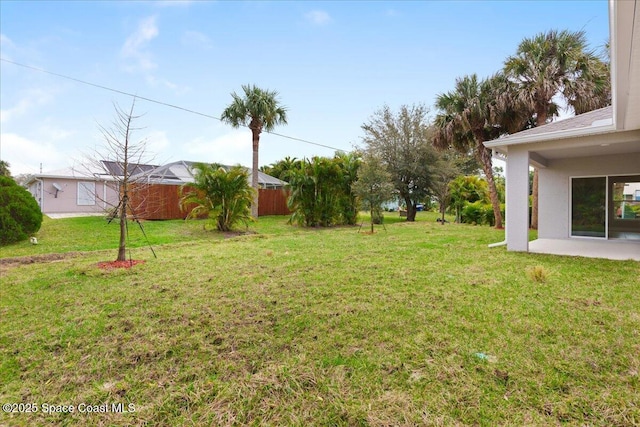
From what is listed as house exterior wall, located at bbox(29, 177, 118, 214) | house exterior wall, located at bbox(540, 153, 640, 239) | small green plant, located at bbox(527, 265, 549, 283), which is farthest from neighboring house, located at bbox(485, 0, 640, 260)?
house exterior wall, located at bbox(29, 177, 118, 214)

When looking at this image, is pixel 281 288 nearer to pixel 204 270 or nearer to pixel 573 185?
pixel 204 270

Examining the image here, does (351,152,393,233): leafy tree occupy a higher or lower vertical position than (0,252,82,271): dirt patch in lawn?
higher

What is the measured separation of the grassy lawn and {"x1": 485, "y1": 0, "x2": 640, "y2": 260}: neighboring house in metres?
2.39

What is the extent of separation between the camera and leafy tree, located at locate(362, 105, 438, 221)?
18250 millimetres

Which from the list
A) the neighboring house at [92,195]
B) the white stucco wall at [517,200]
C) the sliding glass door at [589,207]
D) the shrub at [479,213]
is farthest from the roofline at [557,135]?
the neighboring house at [92,195]

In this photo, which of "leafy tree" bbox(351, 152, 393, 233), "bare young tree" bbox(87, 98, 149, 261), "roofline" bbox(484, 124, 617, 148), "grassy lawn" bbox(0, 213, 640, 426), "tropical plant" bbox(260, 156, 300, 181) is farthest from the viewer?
"tropical plant" bbox(260, 156, 300, 181)

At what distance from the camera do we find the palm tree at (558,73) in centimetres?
1130

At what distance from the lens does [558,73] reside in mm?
11914

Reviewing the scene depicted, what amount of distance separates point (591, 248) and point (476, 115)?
6724 mm

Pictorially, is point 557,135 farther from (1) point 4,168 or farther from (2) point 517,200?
(1) point 4,168

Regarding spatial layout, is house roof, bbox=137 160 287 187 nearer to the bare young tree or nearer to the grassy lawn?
the bare young tree

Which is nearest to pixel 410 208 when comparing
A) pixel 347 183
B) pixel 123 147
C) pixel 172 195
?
pixel 347 183

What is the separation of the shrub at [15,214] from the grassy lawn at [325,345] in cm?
398

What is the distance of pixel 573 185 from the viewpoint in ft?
31.9
